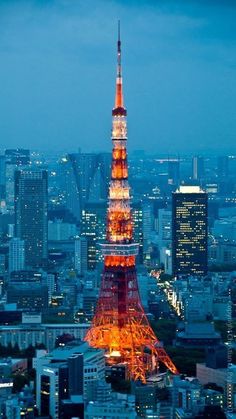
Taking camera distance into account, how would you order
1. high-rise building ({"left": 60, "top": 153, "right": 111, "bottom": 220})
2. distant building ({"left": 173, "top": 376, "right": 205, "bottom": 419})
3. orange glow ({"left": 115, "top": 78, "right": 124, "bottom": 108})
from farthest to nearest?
high-rise building ({"left": 60, "top": 153, "right": 111, "bottom": 220}) < orange glow ({"left": 115, "top": 78, "right": 124, "bottom": 108}) < distant building ({"left": 173, "top": 376, "right": 205, "bottom": 419})

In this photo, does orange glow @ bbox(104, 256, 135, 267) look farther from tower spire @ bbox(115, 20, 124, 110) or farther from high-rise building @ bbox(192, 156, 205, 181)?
high-rise building @ bbox(192, 156, 205, 181)

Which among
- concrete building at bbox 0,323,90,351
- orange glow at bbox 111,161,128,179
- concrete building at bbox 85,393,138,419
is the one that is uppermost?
orange glow at bbox 111,161,128,179

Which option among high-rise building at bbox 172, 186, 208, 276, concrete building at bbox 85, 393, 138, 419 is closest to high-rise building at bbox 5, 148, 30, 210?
high-rise building at bbox 172, 186, 208, 276

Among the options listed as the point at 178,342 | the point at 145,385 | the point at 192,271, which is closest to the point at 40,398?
the point at 145,385

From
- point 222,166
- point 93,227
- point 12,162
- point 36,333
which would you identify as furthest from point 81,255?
point 12,162

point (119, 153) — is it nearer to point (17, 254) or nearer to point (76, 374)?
point (76, 374)

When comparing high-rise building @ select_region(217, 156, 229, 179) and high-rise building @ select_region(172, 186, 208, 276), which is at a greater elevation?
high-rise building @ select_region(217, 156, 229, 179)

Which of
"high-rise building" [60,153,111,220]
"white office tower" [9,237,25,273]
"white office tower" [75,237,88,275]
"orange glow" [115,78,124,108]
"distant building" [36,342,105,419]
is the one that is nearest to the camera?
"distant building" [36,342,105,419]
